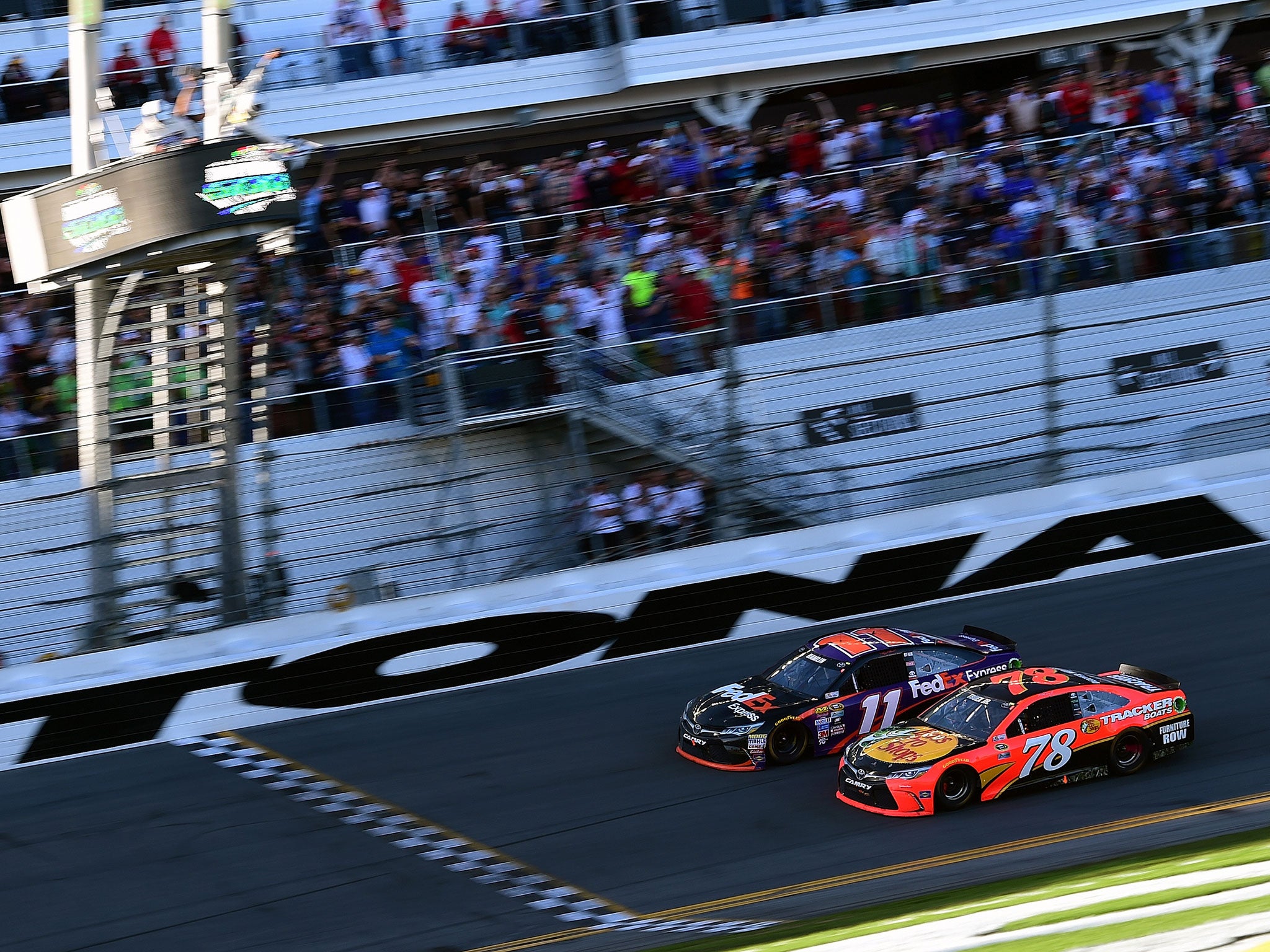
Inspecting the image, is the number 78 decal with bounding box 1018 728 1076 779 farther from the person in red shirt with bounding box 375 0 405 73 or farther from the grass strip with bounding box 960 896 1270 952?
the person in red shirt with bounding box 375 0 405 73

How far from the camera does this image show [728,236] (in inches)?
656

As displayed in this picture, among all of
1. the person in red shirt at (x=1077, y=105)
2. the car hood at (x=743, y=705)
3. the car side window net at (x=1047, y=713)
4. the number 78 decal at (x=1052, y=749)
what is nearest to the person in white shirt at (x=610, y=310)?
the car hood at (x=743, y=705)

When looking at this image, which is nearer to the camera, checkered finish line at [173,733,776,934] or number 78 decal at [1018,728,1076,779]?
checkered finish line at [173,733,776,934]

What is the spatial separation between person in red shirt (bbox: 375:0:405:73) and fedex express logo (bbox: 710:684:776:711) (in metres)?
10.7

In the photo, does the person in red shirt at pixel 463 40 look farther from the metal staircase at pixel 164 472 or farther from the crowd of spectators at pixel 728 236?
the metal staircase at pixel 164 472

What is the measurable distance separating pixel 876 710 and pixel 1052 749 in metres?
1.52

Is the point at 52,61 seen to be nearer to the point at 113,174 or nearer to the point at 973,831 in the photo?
the point at 113,174

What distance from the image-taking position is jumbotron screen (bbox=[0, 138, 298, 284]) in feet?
38.9

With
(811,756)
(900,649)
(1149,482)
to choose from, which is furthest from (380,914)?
(1149,482)

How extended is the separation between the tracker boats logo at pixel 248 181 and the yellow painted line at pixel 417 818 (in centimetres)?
407

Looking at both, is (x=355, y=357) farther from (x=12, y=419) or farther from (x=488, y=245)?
(x=12, y=419)

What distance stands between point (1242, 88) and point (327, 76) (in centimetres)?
1093

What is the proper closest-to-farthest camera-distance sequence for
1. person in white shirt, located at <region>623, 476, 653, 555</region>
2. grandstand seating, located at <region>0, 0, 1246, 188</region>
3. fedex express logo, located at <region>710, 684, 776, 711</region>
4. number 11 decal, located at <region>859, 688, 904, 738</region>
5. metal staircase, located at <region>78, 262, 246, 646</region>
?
fedex express logo, located at <region>710, 684, 776, 711</region> < number 11 decal, located at <region>859, 688, 904, 738</region> < metal staircase, located at <region>78, 262, 246, 646</region> < person in white shirt, located at <region>623, 476, 653, 555</region> < grandstand seating, located at <region>0, 0, 1246, 188</region>

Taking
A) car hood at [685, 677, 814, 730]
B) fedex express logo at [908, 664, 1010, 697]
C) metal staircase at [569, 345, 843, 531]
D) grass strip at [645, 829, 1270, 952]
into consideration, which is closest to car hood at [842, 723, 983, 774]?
car hood at [685, 677, 814, 730]
